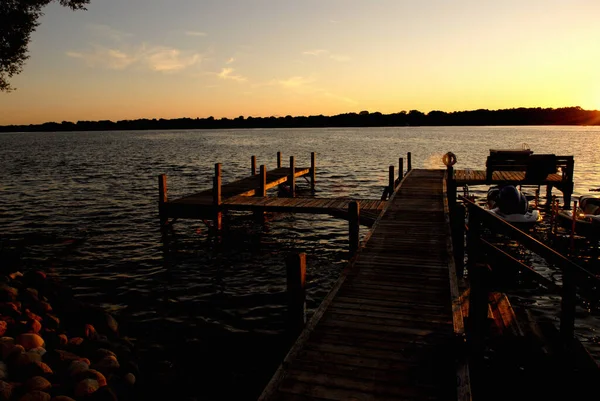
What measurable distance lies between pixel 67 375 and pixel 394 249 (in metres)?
6.80

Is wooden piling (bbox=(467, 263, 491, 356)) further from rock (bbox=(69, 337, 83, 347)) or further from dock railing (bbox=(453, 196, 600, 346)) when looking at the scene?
rock (bbox=(69, 337, 83, 347))

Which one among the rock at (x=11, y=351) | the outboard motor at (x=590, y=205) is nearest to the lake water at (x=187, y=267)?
the rock at (x=11, y=351)

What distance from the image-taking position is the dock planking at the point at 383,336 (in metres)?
5.05

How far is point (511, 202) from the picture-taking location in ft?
56.1

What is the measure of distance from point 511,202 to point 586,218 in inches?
97.9

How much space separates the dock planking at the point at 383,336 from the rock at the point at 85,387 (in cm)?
327

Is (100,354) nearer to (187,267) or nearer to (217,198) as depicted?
(187,267)

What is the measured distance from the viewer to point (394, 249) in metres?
10.3

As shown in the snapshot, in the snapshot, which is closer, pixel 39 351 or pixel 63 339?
pixel 39 351

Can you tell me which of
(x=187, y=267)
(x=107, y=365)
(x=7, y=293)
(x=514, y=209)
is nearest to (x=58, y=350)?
(x=107, y=365)

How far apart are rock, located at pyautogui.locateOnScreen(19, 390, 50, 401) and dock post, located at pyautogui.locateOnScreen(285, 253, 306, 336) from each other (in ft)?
11.9

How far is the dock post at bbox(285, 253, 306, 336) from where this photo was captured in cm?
718

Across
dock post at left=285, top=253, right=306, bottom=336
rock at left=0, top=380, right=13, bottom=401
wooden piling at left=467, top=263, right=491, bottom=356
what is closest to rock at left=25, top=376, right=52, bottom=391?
rock at left=0, top=380, right=13, bottom=401

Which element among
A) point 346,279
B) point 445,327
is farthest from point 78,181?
point 445,327
